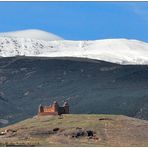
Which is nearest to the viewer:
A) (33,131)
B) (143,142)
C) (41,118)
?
(143,142)

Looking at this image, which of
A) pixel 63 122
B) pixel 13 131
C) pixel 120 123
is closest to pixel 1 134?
pixel 13 131

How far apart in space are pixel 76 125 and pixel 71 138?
712 centimetres

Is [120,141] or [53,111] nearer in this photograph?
[120,141]

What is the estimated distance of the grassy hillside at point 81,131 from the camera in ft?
506

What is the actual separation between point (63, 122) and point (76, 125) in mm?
3718

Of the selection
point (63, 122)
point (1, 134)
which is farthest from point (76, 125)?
point (1, 134)

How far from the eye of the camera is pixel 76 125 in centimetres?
16325

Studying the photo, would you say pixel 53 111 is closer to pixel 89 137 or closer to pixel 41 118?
pixel 41 118

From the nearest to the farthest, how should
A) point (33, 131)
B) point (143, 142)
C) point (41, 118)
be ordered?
1. point (143, 142)
2. point (33, 131)
3. point (41, 118)

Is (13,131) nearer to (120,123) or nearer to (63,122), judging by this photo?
(63,122)

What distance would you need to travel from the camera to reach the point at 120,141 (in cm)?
15375

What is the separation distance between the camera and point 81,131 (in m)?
160

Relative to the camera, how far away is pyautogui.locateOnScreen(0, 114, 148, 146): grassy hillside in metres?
154

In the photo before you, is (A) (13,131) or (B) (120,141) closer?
(B) (120,141)
